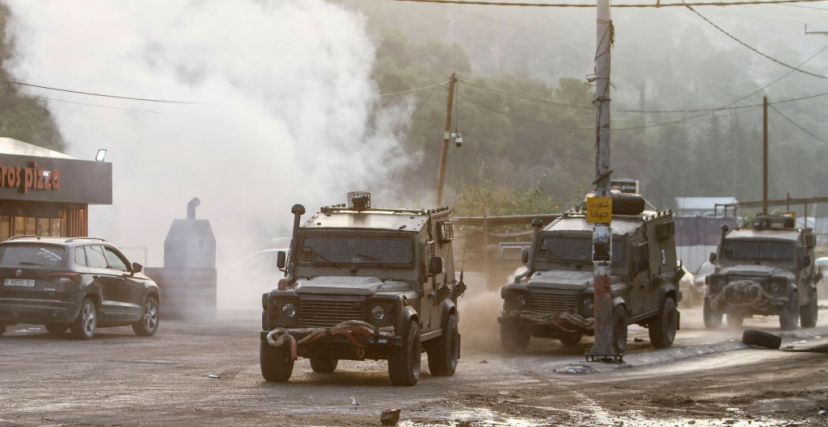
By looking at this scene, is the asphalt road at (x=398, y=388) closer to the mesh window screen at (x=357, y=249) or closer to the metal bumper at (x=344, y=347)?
the metal bumper at (x=344, y=347)

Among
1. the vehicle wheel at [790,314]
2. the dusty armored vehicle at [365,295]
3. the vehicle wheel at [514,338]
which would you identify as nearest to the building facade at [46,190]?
the vehicle wheel at [514,338]

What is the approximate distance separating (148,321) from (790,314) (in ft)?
47.4

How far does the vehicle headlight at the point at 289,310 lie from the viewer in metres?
16.8

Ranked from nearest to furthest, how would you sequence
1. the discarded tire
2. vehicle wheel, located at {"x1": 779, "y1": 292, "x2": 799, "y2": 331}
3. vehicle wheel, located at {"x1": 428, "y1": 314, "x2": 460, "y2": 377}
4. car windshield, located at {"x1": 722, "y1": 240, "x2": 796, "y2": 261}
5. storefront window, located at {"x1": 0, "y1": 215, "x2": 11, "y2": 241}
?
vehicle wheel, located at {"x1": 428, "y1": 314, "x2": 460, "y2": 377} → the discarded tire → vehicle wheel, located at {"x1": 779, "y1": 292, "x2": 799, "y2": 331} → storefront window, located at {"x1": 0, "y1": 215, "x2": 11, "y2": 241} → car windshield, located at {"x1": 722, "y1": 240, "x2": 796, "y2": 261}

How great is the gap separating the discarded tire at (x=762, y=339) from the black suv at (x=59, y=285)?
1118cm

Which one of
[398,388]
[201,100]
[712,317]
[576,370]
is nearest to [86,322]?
[576,370]

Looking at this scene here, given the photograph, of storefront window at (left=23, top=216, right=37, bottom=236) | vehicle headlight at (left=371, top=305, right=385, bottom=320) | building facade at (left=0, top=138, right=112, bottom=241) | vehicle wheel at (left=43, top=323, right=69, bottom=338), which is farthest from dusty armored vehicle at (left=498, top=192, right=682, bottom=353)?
storefront window at (left=23, top=216, right=37, bottom=236)

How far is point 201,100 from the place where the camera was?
44.5m

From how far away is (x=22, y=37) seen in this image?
3838 centimetres

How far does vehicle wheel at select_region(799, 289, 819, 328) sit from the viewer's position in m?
33.3

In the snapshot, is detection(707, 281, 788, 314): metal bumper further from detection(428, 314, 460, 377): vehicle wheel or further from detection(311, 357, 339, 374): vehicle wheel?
detection(311, 357, 339, 374): vehicle wheel

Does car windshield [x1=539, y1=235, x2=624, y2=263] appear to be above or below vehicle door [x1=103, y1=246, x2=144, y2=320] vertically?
above

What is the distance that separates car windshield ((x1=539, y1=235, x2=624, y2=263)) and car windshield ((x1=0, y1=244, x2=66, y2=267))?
26.4 feet

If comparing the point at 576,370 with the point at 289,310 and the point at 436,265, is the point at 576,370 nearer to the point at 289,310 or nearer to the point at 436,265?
the point at 436,265
